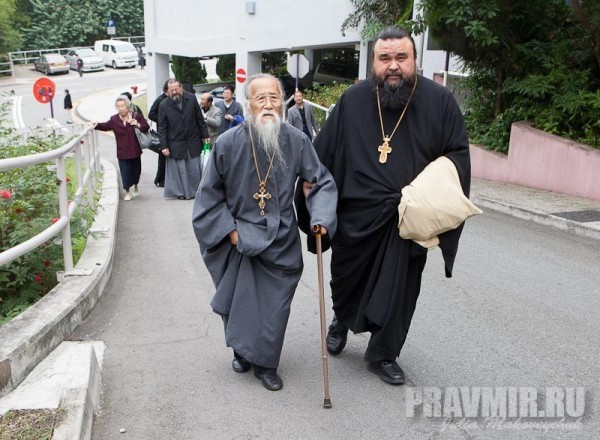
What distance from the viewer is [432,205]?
389 centimetres

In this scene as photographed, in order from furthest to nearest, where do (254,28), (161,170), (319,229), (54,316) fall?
1. (254,28)
2. (161,170)
3. (54,316)
4. (319,229)

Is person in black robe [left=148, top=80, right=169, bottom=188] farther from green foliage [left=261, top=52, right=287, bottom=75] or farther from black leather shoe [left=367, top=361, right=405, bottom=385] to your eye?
green foliage [left=261, top=52, right=287, bottom=75]

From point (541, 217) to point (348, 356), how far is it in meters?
5.32

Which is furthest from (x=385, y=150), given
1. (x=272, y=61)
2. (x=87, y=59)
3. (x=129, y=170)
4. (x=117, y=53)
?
(x=117, y=53)

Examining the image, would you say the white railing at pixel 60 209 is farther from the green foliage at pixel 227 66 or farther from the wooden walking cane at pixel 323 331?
the green foliage at pixel 227 66

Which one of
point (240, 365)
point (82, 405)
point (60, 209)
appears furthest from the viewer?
point (60, 209)

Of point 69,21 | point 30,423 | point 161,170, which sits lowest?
point 161,170

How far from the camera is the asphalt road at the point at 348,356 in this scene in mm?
3707

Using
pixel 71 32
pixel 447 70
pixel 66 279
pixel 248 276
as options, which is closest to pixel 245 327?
pixel 248 276

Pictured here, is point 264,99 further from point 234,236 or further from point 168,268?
point 168,268

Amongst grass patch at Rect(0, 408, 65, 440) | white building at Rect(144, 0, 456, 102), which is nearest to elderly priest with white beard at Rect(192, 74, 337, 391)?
grass patch at Rect(0, 408, 65, 440)

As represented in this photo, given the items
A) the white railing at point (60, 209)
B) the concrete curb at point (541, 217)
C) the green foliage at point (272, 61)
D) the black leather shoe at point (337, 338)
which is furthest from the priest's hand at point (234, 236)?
the green foliage at point (272, 61)

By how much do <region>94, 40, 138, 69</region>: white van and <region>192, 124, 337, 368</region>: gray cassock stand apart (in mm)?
50266

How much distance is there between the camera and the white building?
75.8 feet
